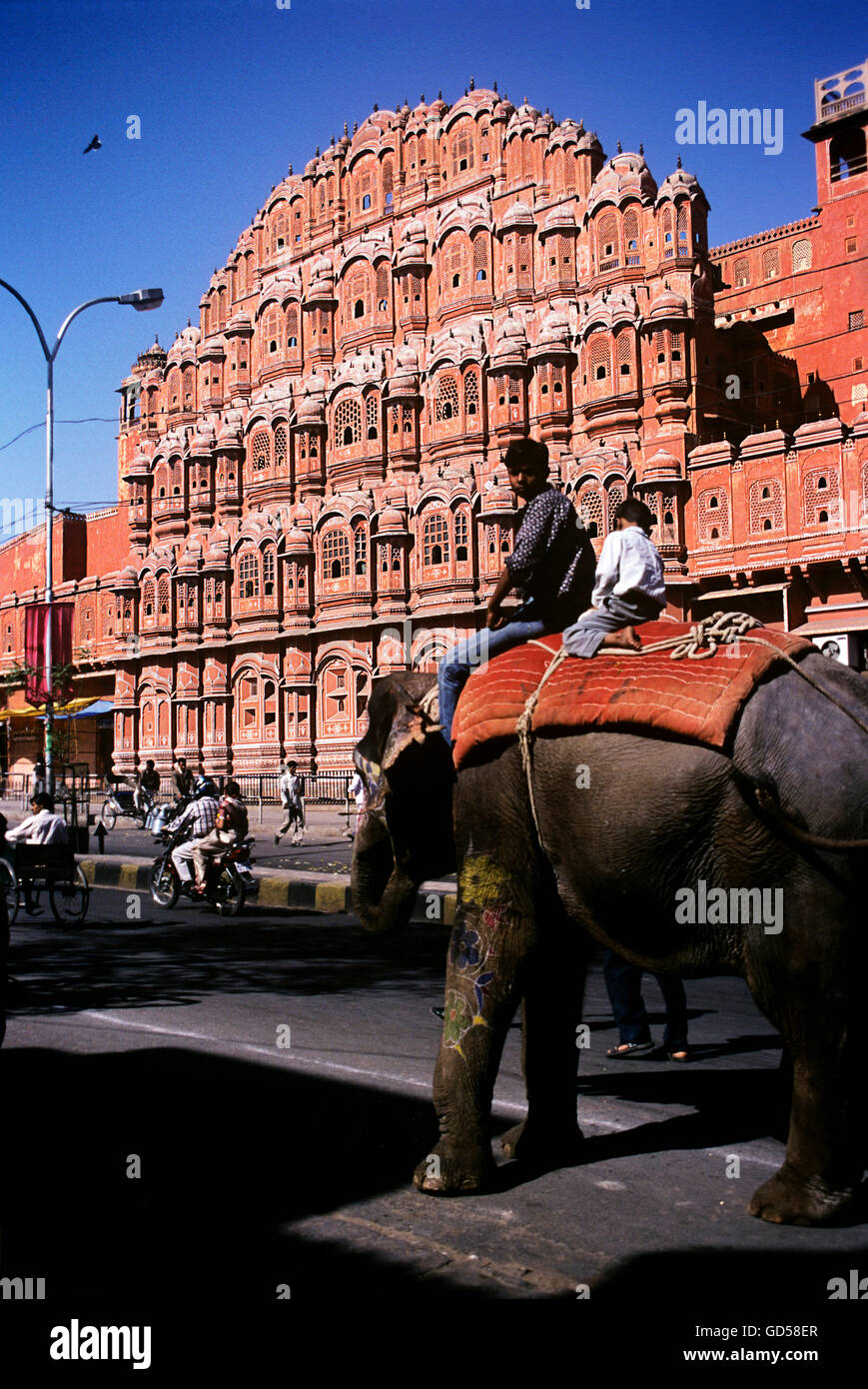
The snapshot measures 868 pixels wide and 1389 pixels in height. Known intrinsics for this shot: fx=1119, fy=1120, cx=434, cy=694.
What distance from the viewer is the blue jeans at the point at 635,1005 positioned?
5.89 metres

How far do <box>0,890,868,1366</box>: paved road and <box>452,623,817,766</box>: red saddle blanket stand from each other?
1.51 m

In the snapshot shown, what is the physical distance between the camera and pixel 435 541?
114ft

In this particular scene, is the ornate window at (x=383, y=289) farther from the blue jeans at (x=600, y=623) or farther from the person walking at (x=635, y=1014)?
the blue jeans at (x=600, y=623)

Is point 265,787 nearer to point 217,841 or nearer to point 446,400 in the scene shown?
point 446,400

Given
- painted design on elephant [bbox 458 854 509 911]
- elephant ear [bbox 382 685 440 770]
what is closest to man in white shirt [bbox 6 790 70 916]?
elephant ear [bbox 382 685 440 770]

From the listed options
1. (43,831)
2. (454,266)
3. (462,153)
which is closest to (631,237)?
(454,266)

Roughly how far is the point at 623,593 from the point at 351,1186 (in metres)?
2.34

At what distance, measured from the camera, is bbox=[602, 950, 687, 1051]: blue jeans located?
5.89 m

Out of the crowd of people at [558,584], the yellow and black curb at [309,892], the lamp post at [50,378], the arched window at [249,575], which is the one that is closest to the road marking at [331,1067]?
the crowd of people at [558,584]

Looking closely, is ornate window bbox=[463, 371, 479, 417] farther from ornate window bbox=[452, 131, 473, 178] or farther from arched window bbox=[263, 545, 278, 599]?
arched window bbox=[263, 545, 278, 599]

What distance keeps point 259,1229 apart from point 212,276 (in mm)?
46345

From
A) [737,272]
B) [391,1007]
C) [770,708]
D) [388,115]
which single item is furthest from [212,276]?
[770,708]

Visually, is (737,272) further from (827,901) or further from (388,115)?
(827,901)

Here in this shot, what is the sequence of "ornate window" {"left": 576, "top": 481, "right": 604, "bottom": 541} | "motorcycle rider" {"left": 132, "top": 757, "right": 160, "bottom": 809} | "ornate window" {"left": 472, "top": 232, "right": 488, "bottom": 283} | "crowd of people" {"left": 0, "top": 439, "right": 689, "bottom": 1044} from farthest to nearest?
1. "ornate window" {"left": 472, "top": 232, "right": 488, "bottom": 283}
2. "motorcycle rider" {"left": 132, "top": 757, "right": 160, "bottom": 809}
3. "ornate window" {"left": 576, "top": 481, "right": 604, "bottom": 541}
4. "crowd of people" {"left": 0, "top": 439, "right": 689, "bottom": 1044}
